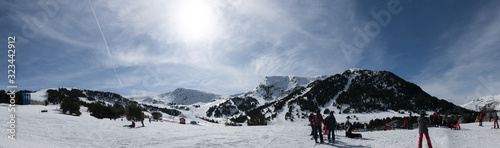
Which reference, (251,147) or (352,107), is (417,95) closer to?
(352,107)

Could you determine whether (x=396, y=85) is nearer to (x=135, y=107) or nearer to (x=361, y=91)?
(x=361, y=91)

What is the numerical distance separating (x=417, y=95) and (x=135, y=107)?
170905 mm

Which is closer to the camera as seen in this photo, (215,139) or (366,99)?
(215,139)

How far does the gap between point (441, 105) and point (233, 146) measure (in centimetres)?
16083

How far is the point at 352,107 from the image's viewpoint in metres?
150

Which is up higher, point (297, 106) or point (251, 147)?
point (251, 147)

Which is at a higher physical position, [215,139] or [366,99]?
[215,139]

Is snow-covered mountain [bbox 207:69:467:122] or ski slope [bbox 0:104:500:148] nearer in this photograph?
ski slope [bbox 0:104:500:148]

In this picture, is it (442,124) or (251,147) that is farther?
(442,124)

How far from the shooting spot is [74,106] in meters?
51.4

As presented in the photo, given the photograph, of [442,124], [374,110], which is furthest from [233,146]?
[374,110]

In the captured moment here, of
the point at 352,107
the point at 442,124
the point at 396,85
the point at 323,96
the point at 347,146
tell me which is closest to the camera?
the point at 347,146

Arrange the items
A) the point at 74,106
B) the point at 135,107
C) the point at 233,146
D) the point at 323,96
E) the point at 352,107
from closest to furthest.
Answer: the point at 233,146, the point at 135,107, the point at 74,106, the point at 352,107, the point at 323,96

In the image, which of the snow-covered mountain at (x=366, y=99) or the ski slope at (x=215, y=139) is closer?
the ski slope at (x=215, y=139)
